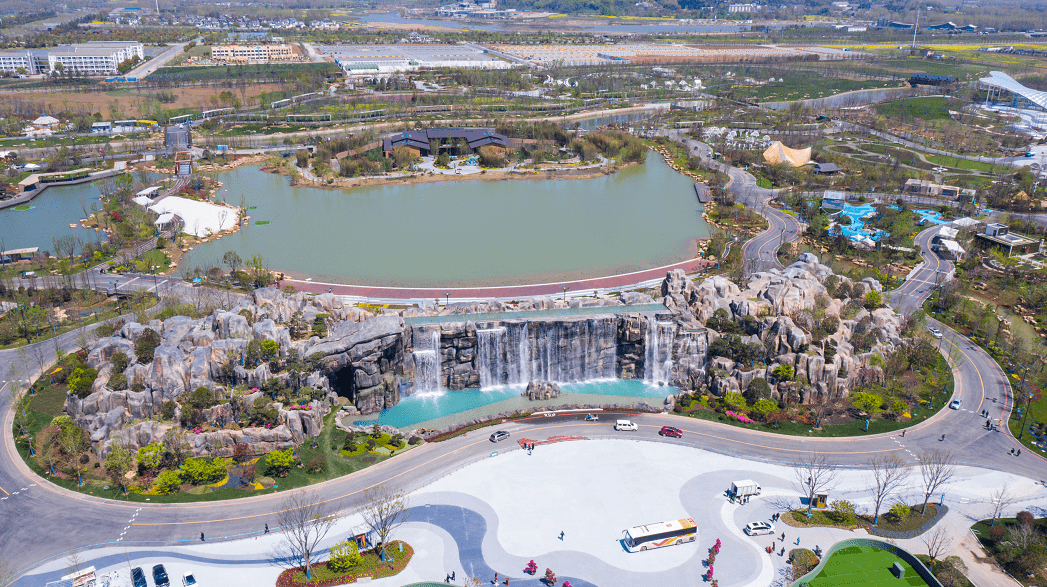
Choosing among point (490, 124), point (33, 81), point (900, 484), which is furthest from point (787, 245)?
point (33, 81)

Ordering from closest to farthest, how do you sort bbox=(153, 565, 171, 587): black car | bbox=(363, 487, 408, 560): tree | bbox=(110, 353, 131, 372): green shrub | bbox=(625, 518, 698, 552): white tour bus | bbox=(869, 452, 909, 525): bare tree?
1. bbox=(153, 565, 171, 587): black car
2. bbox=(363, 487, 408, 560): tree
3. bbox=(625, 518, 698, 552): white tour bus
4. bbox=(869, 452, 909, 525): bare tree
5. bbox=(110, 353, 131, 372): green shrub

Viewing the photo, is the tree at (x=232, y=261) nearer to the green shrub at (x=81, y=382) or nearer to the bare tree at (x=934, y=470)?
the green shrub at (x=81, y=382)

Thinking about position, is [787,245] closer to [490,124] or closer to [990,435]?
[990,435]

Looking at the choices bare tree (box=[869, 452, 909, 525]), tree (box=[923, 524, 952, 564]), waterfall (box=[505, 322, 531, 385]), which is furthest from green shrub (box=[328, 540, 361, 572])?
tree (box=[923, 524, 952, 564])

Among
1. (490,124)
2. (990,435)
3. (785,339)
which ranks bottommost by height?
(990,435)

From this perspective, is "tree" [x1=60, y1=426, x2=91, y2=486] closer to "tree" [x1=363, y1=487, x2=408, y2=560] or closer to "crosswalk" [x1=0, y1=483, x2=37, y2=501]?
"crosswalk" [x1=0, y1=483, x2=37, y2=501]

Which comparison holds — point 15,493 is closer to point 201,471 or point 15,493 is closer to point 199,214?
point 201,471

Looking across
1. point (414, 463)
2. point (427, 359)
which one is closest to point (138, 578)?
point (414, 463)
